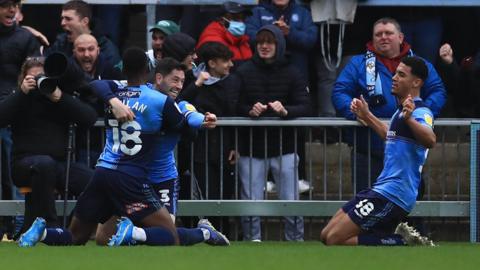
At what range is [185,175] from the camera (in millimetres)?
16344

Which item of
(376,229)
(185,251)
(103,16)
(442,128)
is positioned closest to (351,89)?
(442,128)

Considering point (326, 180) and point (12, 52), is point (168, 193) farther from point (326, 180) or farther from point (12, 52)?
point (326, 180)

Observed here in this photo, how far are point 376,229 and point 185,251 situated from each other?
2.73 metres

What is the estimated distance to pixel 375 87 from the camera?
53.8ft

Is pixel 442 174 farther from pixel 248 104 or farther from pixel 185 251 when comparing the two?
pixel 185 251

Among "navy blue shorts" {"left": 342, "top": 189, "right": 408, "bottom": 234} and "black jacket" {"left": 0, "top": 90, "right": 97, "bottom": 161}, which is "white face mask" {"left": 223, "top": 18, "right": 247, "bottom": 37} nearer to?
"black jacket" {"left": 0, "top": 90, "right": 97, "bottom": 161}

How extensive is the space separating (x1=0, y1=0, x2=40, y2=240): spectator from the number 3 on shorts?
145 inches

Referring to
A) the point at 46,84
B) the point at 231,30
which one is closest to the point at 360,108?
the point at 231,30

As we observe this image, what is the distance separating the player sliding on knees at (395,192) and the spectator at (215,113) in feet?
5.30

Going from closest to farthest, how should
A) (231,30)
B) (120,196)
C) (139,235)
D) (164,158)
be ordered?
(139,235) → (120,196) → (164,158) → (231,30)

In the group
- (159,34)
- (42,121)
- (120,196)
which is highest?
(159,34)

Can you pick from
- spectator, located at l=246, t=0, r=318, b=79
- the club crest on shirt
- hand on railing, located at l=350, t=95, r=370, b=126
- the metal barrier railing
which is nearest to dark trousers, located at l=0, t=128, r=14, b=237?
the metal barrier railing

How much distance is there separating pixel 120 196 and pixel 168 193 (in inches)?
31.3

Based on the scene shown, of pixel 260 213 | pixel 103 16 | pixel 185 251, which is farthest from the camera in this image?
pixel 103 16
